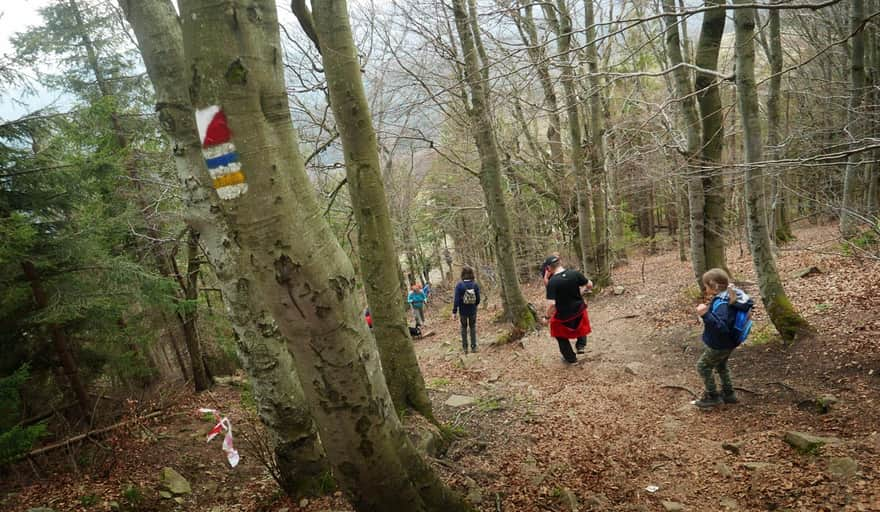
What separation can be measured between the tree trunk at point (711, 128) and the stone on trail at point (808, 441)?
347 cm

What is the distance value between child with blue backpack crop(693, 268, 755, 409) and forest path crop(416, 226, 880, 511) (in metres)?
0.20

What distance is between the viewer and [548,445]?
453 centimetres

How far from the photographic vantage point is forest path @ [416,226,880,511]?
3.27 m

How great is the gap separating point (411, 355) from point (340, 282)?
96.5 inches

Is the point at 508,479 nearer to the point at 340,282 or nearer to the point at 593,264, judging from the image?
the point at 340,282

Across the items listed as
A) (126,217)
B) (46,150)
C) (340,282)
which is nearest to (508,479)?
(340,282)

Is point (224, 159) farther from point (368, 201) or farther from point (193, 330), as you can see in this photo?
point (193, 330)

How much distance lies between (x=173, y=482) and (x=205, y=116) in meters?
4.09

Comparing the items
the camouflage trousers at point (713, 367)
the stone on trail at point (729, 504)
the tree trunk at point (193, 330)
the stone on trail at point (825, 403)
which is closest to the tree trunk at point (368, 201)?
the stone on trail at point (729, 504)

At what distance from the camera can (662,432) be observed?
4535mm

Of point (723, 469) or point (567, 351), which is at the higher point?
point (723, 469)

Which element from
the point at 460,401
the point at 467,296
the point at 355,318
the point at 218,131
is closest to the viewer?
the point at 218,131

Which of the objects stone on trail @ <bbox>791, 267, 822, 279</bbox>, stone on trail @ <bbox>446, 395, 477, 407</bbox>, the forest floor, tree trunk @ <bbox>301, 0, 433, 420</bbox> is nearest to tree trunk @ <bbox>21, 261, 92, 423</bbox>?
the forest floor

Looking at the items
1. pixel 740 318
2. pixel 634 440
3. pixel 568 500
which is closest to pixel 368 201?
pixel 568 500
